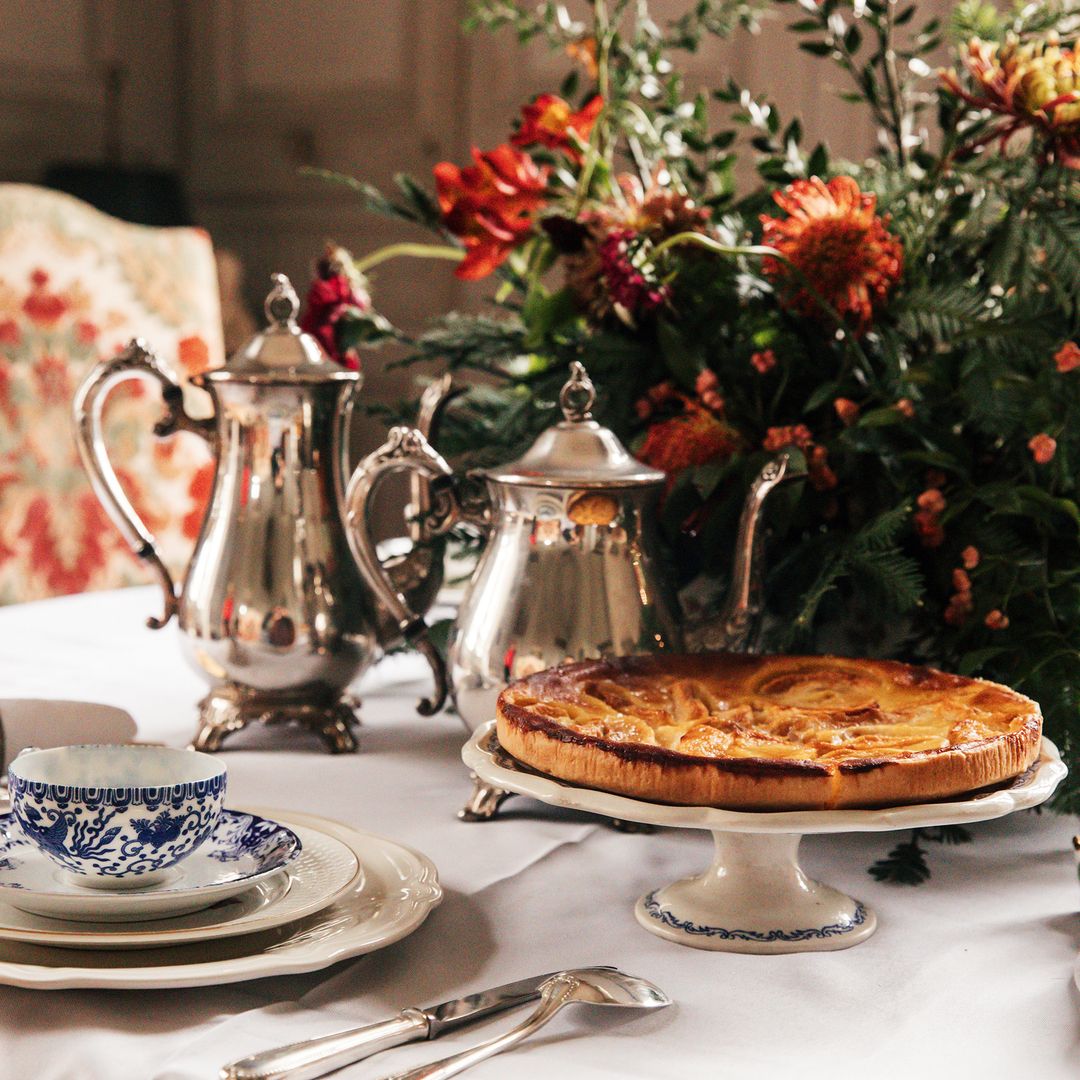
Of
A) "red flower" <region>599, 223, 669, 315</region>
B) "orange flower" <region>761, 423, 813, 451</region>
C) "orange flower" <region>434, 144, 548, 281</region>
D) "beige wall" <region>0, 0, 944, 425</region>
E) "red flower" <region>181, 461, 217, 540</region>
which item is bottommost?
"red flower" <region>181, 461, 217, 540</region>

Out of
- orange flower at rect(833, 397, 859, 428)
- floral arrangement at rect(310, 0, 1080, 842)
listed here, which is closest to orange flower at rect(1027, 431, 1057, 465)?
floral arrangement at rect(310, 0, 1080, 842)

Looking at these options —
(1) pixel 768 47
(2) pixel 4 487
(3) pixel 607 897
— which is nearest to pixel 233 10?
(1) pixel 768 47

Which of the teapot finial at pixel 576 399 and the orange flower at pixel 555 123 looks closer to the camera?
the teapot finial at pixel 576 399

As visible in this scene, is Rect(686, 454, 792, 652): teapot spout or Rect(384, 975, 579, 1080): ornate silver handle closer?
Rect(384, 975, 579, 1080): ornate silver handle

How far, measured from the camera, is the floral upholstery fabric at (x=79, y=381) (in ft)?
6.29

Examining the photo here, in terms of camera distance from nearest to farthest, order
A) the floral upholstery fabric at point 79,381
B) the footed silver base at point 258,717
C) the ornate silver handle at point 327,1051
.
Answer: the ornate silver handle at point 327,1051 → the footed silver base at point 258,717 → the floral upholstery fabric at point 79,381

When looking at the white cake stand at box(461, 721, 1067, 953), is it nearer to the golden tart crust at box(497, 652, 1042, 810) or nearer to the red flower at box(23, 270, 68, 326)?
the golden tart crust at box(497, 652, 1042, 810)

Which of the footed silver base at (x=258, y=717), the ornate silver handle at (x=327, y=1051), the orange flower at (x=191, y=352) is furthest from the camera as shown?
the orange flower at (x=191, y=352)

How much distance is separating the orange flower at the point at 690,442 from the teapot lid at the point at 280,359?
7.7 inches

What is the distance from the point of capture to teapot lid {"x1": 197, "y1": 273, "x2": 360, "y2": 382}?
0.89 meters

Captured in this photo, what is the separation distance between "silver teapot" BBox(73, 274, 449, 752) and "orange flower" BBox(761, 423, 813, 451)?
0.24m

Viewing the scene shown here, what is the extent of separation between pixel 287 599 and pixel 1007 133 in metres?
0.52

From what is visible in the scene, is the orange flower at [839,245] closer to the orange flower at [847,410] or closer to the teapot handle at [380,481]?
the orange flower at [847,410]

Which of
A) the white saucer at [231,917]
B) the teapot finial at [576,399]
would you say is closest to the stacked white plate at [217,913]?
the white saucer at [231,917]
